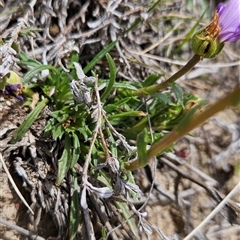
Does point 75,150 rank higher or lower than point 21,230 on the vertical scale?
higher

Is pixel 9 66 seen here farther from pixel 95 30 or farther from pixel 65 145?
pixel 95 30

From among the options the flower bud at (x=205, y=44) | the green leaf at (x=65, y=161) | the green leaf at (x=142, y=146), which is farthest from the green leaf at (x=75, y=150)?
the flower bud at (x=205, y=44)

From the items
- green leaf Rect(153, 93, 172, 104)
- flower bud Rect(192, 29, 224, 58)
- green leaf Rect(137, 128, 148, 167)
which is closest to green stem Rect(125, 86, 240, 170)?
green leaf Rect(137, 128, 148, 167)

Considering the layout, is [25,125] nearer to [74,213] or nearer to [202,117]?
[74,213]

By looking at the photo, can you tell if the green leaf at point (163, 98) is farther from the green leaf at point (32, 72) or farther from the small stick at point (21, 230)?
the small stick at point (21, 230)

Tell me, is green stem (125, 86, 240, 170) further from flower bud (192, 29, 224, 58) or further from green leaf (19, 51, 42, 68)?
green leaf (19, 51, 42, 68)

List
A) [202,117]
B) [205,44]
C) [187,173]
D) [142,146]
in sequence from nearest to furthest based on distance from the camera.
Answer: [202,117] → [142,146] → [205,44] → [187,173]

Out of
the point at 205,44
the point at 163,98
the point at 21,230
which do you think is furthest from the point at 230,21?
the point at 21,230

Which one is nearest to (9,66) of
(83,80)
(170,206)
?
(83,80)
